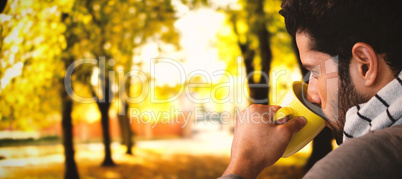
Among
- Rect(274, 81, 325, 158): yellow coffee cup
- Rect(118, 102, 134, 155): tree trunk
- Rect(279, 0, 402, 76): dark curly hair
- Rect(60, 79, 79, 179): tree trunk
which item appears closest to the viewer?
Rect(279, 0, 402, 76): dark curly hair

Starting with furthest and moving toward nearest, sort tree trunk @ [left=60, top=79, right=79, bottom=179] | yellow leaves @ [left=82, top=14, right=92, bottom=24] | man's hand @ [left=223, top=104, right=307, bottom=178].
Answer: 1. tree trunk @ [left=60, top=79, right=79, bottom=179]
2. yellow leaves @ [left=82, top=14, right=92, bottom=24]
3. man's hand @ [left=223, top=104, right=307, bottom=178]

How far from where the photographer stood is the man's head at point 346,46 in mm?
661

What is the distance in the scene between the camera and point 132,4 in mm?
6676

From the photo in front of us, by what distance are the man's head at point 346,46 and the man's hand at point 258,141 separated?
0.13 meters

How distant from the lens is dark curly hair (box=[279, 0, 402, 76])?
2.16 feet

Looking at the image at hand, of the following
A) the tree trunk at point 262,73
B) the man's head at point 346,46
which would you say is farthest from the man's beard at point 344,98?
the tree trunk at point 262,73

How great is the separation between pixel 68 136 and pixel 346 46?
7417 millimetres

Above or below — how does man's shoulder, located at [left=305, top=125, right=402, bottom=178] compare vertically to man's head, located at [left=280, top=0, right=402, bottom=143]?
below

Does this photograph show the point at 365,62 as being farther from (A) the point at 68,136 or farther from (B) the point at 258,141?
(A) the point at 68,136

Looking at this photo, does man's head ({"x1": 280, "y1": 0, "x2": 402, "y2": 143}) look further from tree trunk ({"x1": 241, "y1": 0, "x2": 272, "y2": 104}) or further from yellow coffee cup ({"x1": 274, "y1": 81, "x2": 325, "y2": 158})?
tree trunk ({"x1": 241, "y1": 0, "x2": 272, "y2": 104})

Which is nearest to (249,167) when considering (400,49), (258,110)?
(258,110)

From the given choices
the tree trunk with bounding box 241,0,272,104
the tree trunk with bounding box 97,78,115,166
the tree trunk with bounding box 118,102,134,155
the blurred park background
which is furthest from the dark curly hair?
the tree trunk with bounding box 118,102,134,155

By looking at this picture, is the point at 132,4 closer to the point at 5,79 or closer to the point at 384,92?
the point at 5,79

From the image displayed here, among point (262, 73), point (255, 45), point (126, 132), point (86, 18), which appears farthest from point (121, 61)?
point (126, 132)
